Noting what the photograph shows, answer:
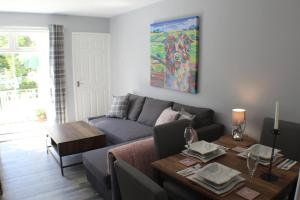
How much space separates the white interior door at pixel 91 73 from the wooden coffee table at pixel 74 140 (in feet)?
5.89

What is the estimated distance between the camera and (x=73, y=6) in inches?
171

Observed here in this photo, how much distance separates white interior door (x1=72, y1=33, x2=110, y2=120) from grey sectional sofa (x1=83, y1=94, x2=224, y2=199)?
130 cm

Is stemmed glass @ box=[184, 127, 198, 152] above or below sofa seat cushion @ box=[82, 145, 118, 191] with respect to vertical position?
above

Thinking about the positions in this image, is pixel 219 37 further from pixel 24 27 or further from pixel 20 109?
pixel 20 109

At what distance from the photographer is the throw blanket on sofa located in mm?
2398

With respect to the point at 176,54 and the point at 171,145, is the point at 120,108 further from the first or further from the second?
the point at 171,145

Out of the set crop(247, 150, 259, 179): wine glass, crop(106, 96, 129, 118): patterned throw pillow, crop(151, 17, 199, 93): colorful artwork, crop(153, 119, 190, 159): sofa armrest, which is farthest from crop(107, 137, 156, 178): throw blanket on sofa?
crop(106, 96, 129, 118): patterned throw pillow

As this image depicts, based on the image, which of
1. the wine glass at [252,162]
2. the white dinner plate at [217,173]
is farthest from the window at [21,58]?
the wine glass at [252,162]

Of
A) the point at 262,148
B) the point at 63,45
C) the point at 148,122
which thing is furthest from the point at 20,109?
the point at 262,148

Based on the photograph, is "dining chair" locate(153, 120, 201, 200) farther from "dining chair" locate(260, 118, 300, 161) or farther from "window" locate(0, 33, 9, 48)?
"window" locate(0, 33, 9, 48)

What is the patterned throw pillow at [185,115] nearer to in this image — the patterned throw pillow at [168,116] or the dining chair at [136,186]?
the patterned throw pillow at [168,116]

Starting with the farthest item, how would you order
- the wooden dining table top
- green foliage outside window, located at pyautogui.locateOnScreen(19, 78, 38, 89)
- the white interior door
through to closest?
green foliage outside window, located at pyautogui.locateOnScreen(19, 78, 38, 89) < the white interior door < the wooden dining table top

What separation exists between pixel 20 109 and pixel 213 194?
19.3ft

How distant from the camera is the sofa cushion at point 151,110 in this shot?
388 centimetres
